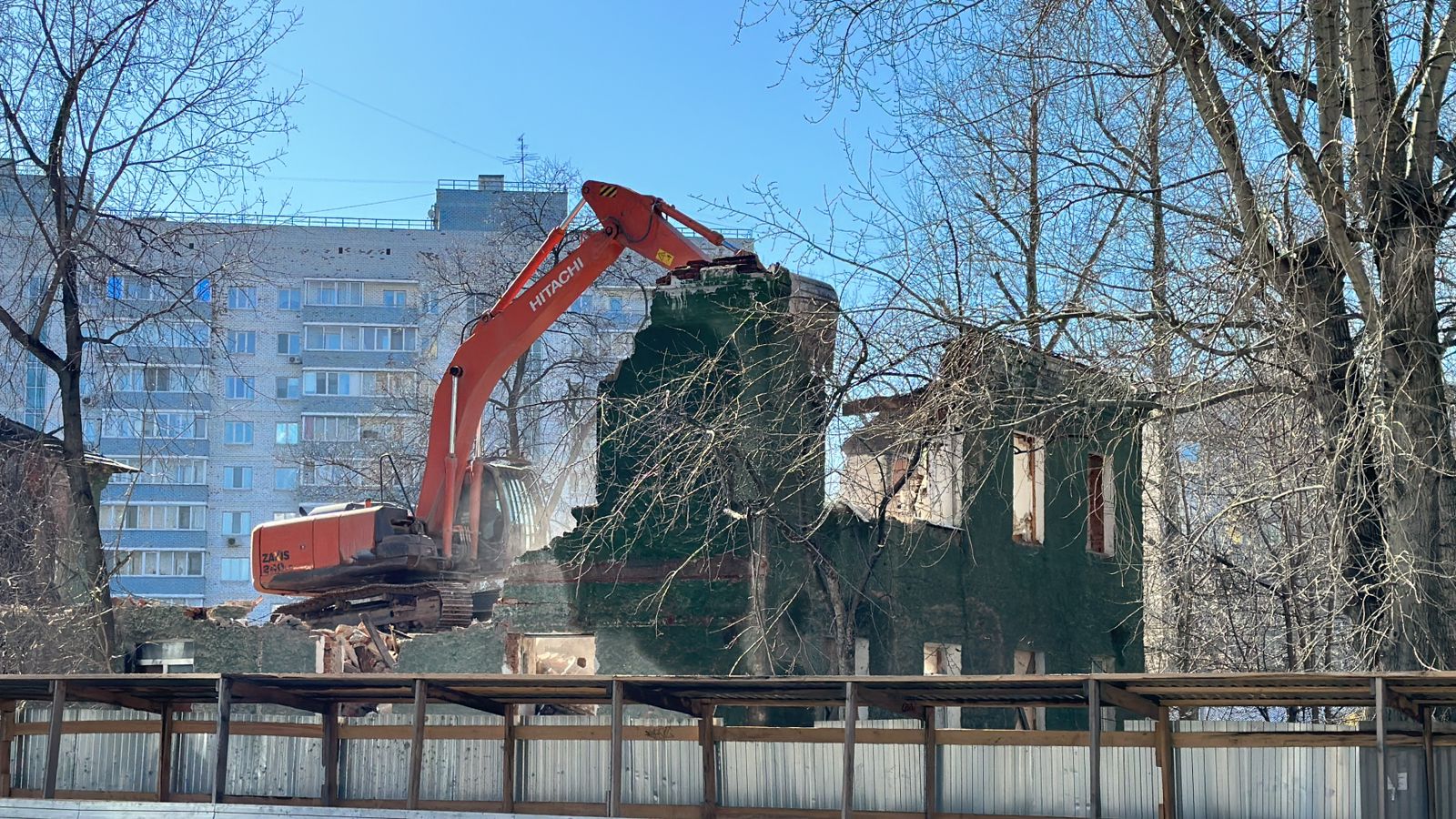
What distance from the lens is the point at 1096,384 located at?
49.7 ft

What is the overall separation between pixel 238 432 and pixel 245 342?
170 inches

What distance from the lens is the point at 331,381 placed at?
79938 millimetres

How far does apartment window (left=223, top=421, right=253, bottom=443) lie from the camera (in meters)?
80.5

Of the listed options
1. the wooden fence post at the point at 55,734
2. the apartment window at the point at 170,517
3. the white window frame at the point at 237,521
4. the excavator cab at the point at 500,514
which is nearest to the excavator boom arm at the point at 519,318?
the excavator cab at the point at 500,514

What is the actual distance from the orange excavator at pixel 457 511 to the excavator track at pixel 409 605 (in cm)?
2

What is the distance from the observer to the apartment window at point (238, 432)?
80500mm

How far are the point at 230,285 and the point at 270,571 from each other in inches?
179

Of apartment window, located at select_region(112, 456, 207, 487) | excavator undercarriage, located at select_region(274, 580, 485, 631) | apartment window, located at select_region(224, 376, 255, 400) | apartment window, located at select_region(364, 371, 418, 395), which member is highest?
apartment window, located at select_region(224, 376, 255, 400)

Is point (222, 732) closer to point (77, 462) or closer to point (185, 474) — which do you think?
point (77, 462)

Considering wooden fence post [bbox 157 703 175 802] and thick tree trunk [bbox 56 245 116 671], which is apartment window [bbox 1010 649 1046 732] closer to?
wooden fence post [bbox 157 703 175 802]

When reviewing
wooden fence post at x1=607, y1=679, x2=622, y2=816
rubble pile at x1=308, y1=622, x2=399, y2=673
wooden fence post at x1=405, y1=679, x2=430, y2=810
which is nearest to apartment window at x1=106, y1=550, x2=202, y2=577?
rubble pile at x1=308, y1=622, x2=399, y2=673

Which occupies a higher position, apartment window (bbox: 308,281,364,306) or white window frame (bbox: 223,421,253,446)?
apartment window (bbox: 308,281,364,306)

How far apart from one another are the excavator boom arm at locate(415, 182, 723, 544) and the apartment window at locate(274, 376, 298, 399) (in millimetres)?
57028

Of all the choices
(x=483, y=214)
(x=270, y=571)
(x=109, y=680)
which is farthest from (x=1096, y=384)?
(x=483, y=214)
